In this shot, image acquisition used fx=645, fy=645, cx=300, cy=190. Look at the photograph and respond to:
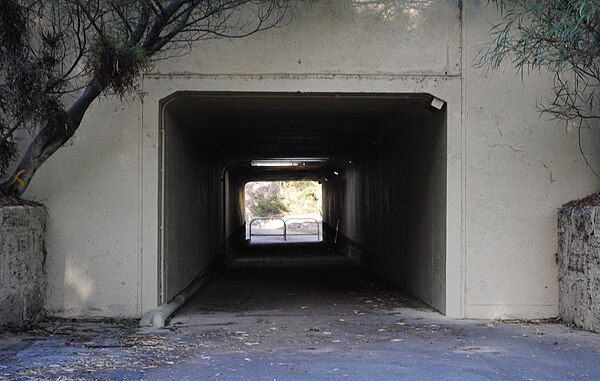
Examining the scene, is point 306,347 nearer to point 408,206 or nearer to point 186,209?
point 186,209

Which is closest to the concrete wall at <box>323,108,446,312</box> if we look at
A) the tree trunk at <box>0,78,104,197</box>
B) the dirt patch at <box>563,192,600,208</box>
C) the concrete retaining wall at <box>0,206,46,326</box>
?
the dirt patch at <box>563,192,600,208</box>

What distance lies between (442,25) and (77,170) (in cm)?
513

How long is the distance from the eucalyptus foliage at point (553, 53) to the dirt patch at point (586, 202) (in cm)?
104

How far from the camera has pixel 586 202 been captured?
812 centimetres

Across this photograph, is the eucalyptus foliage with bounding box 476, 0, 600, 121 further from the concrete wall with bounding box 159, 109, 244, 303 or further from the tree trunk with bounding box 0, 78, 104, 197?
the tree trunk with bounding box 0, 78, 104, 197

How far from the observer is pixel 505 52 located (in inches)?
311

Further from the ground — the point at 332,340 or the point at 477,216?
the point at 477,216

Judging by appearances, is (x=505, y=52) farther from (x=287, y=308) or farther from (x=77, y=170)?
(x=77, y=170)

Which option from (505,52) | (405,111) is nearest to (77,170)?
(405,111)

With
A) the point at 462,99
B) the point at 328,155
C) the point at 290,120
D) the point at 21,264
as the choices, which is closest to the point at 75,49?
the point at 21,264

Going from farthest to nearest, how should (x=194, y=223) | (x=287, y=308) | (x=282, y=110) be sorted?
(x=194, y=223) → (x=282, y=110) → (x=287, y=308)

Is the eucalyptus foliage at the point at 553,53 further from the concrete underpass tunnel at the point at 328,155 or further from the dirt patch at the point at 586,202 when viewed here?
the concrete underpass tunnel at the point at 328,155

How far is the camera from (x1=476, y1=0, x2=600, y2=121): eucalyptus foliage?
23.9ft

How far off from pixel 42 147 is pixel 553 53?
6272 mm
